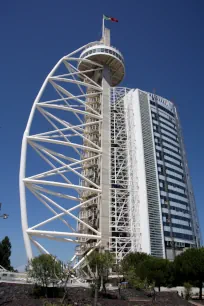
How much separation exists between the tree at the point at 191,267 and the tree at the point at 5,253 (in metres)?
35.6

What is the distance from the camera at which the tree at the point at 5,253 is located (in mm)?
58750

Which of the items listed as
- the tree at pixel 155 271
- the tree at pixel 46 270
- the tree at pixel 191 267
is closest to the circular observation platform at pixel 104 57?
the tree at pixel 191 267

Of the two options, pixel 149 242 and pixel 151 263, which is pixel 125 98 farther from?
pixel 151 263

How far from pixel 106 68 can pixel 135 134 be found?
16281 mm

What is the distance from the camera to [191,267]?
42.1m

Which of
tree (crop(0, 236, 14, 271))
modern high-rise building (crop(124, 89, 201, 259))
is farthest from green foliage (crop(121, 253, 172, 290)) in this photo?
tree (crop(0, 236, 14, 271))

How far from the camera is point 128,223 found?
53094 mm

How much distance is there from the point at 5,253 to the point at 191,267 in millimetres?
38651

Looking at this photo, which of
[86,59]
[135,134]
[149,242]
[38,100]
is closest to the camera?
[38,100]

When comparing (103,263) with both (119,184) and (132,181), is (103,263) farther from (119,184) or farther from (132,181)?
(132,181)

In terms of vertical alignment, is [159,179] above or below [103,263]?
above

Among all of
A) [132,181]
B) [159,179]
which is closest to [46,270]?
[132,181]

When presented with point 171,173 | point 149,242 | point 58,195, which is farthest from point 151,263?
point 171,173

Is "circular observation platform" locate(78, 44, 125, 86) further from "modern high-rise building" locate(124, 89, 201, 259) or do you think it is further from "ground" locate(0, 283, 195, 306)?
"ground" locate(0, 283, 195, 306)
